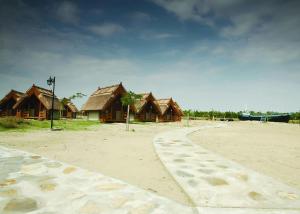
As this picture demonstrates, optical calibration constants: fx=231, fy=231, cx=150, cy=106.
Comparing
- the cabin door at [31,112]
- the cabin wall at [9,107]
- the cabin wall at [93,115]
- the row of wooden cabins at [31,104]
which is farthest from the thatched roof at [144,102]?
the cabin wall at [9,107]

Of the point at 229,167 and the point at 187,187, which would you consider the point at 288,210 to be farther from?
the point at 229,167

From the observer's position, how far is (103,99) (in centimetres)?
4072

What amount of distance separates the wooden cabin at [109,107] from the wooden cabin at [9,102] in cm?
1227

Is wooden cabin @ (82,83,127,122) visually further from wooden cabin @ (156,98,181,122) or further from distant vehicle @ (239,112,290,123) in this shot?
distant vehicle @ (239,112,290,123)

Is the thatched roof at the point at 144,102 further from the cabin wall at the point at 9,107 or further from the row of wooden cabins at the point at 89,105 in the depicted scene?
the cabin wall at the point at 9,107

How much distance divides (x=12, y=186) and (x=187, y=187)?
3900mm

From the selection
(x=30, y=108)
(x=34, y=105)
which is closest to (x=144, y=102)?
(x=34, y=105)

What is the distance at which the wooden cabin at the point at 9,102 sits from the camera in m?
41.3

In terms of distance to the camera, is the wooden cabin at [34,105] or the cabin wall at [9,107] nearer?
the wooden cabin at [34,105]

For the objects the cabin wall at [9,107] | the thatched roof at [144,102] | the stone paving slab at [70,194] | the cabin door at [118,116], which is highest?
the thatched roof at [144,102]

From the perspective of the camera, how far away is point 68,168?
6.72 metres

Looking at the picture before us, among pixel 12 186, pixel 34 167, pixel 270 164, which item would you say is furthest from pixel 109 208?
pixel 270 164

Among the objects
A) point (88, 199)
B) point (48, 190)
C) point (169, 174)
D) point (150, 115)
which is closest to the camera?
point (88, 199)

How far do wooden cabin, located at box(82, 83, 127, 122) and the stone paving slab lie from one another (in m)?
32.7
